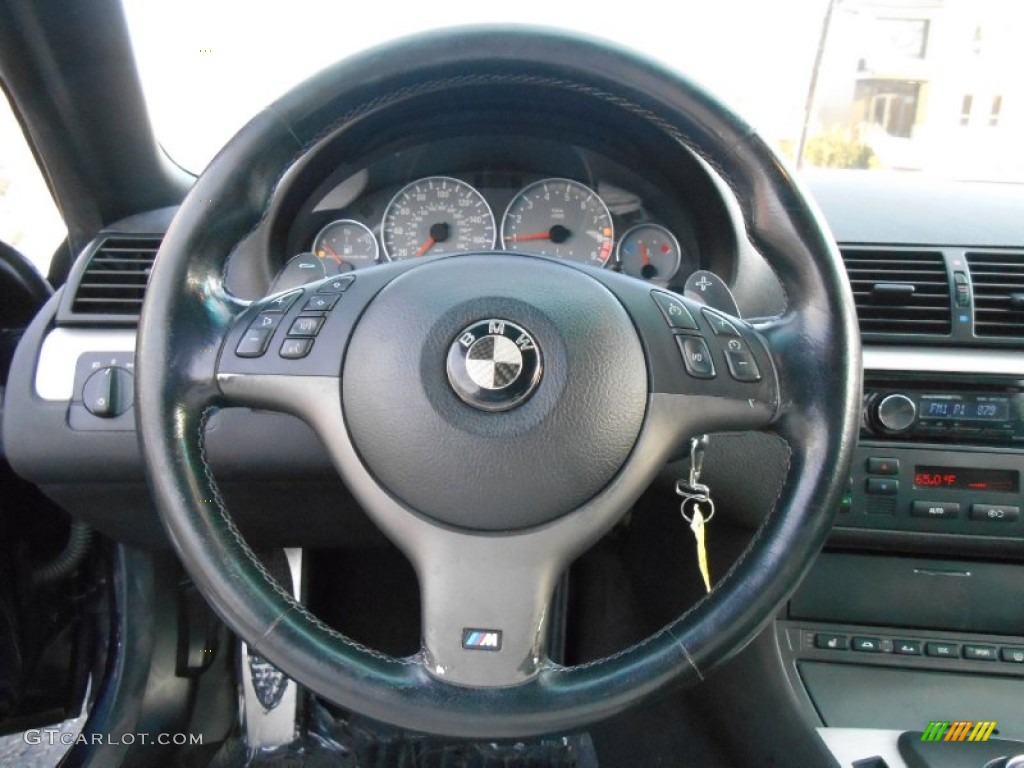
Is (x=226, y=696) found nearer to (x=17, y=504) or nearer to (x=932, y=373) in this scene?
(x=17, y=504)

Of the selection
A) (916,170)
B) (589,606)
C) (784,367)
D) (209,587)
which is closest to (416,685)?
(209,587)

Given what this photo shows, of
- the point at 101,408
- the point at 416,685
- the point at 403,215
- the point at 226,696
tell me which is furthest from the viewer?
the point at 226,696

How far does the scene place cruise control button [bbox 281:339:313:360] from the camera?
1041 mm

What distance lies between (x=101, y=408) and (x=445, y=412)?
713mm

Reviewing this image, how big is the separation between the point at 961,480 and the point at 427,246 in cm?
95

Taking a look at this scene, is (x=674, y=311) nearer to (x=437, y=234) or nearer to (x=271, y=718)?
(x=437, y=234)

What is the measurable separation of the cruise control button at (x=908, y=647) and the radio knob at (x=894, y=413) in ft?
1.39

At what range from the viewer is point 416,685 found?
950 millimetres

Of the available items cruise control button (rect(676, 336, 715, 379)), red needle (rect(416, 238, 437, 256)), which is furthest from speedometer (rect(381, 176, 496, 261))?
cruise control button (rect(676, 336, 715, 379))

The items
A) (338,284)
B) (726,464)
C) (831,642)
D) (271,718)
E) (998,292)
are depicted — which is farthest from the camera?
(271,718)

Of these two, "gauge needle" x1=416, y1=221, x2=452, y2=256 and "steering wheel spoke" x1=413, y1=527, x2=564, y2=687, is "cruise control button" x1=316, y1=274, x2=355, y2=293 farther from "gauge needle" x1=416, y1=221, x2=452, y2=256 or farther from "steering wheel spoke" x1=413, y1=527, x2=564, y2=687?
"gauge needle" x1=416, y1=221, x2=452, y2=256

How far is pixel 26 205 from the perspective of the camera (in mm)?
1935

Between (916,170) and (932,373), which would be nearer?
(932,373)

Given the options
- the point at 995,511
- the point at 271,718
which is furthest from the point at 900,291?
the point at 271,718
